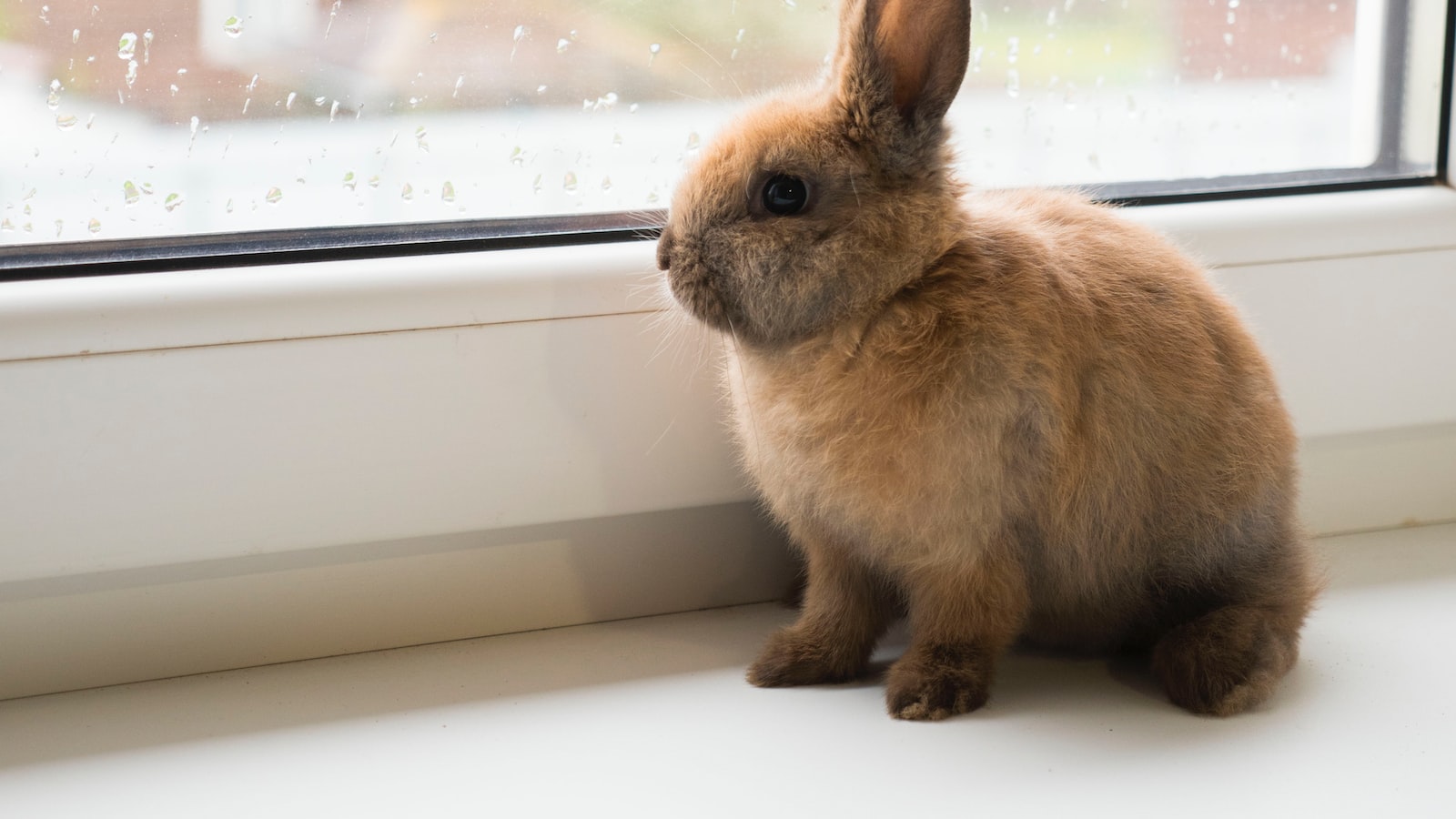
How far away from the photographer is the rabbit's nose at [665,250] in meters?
0.95

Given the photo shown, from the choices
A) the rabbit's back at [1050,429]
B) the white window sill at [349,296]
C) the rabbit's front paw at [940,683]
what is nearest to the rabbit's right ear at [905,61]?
the rabbit's back at [1050,429]

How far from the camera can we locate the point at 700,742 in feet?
3.02

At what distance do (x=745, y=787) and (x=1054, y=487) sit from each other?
1.04 ft

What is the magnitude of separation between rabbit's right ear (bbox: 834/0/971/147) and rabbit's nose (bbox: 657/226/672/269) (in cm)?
16

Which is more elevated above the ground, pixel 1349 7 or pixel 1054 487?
pixel 1349 7

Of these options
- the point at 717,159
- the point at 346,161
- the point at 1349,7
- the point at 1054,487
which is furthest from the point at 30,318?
the point at 1349,7

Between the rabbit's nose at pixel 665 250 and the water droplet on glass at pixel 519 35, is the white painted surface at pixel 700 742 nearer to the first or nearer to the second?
the rabbit's nose at pixel 665 250

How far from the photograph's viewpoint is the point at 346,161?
111 cm

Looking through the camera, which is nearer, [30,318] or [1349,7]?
[30,318]

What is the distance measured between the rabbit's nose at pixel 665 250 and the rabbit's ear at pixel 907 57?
17 centimetres

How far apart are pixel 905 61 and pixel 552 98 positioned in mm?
370

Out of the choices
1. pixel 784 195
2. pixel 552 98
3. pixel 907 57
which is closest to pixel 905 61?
pixel 907 57

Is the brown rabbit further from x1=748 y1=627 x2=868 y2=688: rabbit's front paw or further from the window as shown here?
the window

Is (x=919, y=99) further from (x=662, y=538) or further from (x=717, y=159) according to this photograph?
(x=662, y=538)
